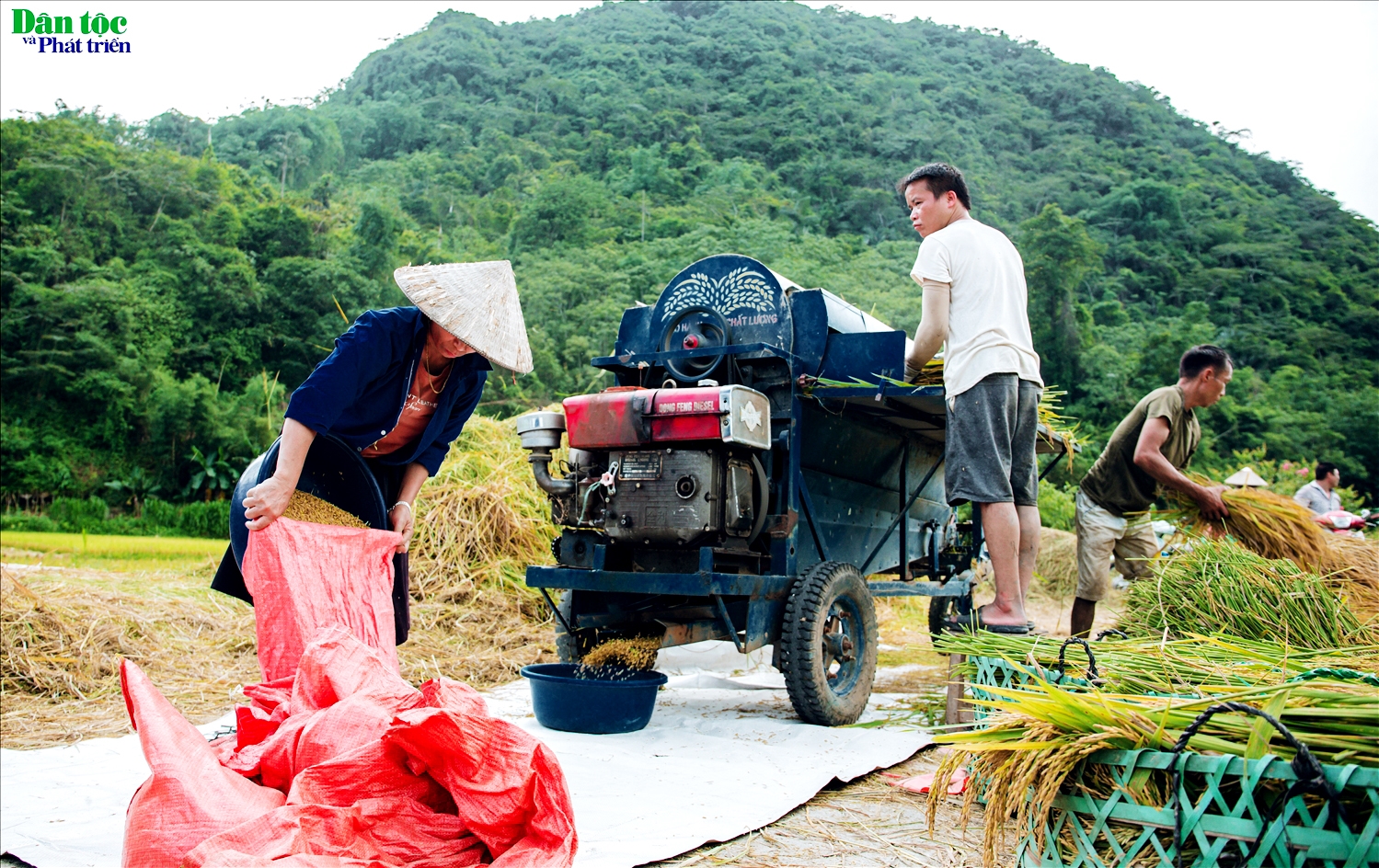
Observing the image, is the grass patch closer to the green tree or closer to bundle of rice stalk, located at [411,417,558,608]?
bundle of rice stalk, located at [411,417,558,608]

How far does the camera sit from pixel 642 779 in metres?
3.25

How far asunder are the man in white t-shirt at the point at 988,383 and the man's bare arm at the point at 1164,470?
1.03 meters

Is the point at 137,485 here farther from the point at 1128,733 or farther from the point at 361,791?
the point at 1128,733

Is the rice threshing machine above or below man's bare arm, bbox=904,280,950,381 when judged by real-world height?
below

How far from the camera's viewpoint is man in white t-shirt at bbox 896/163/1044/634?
3420 millimetres

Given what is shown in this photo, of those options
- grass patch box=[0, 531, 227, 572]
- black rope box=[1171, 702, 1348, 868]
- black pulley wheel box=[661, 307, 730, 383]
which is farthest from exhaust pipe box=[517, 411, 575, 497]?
grass patch box=[0, 531, 227, 572]

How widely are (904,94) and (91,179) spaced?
48.2m

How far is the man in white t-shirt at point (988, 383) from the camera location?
3420 millimetres

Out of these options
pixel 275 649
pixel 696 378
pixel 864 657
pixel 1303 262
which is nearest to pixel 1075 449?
pixel 864 657

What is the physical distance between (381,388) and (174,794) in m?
1.27

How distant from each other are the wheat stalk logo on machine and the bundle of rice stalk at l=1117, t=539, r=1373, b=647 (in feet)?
7.18

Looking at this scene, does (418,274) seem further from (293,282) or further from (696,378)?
(293,282)

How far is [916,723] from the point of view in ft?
13.6

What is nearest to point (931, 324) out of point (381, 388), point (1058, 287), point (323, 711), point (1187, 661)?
point (1187, 661)
